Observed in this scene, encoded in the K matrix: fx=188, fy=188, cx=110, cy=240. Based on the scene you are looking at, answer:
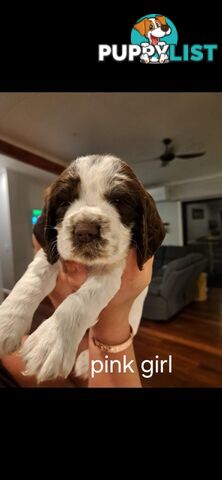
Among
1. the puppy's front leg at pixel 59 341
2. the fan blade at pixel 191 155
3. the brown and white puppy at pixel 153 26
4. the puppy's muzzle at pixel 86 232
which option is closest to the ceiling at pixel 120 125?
the fan blade at pixel 191 155

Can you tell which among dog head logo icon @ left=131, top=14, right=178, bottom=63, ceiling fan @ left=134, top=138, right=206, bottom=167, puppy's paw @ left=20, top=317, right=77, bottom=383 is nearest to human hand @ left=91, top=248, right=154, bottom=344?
puppy's paw @ left=20, top=317, right=77, bottom=383

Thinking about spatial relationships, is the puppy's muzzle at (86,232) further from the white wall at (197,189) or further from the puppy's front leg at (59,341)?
the white wall at (197,189)

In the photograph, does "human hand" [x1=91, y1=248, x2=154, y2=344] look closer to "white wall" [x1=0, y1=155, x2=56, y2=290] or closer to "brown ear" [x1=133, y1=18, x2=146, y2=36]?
"white wall" [x1=0, y1=155, x2=56, y2=290]

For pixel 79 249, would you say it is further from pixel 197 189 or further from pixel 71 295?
pixel 197 189

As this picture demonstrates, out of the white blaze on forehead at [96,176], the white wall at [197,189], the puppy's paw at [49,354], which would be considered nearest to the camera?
the puppy's paw at [49,354]
